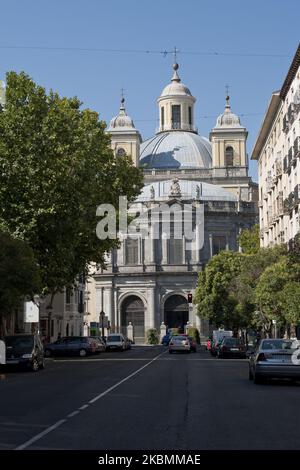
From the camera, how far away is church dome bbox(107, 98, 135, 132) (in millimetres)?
117938

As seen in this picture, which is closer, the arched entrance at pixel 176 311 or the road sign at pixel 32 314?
the road sign at pixel 32 314

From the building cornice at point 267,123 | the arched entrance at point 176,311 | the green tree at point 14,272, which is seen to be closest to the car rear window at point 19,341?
the green tree at point 14,272

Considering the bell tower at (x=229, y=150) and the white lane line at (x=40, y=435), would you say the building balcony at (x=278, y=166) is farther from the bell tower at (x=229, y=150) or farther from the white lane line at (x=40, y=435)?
the bell tower at (x=229, y=150)

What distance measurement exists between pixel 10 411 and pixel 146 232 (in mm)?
86604

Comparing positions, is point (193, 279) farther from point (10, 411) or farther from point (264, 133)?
point (10, 411)

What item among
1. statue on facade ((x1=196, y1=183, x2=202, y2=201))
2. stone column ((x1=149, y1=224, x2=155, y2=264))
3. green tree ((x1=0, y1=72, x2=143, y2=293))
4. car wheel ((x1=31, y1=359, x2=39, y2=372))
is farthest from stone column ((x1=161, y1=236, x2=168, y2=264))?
car wheel ((x1=31, y1=359, x2=39, y2=372))

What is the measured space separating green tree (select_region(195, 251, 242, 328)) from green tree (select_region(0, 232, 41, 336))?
121 feet

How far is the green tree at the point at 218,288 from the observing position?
234 feet

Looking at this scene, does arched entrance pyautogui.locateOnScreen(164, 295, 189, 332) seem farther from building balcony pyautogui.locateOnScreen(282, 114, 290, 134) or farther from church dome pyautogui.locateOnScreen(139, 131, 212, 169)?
building balcony pyautogui.locateOnScreen(282, 114, 290, 134)

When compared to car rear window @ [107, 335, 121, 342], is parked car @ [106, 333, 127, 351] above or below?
below

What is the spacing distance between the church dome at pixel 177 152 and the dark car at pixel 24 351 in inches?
3255

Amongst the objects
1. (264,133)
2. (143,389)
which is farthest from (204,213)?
(143,389)

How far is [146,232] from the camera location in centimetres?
10200

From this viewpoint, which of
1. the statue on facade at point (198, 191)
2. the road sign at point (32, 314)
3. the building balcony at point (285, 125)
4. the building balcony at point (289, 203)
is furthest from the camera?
the statue on facade at point (198, 191)
